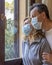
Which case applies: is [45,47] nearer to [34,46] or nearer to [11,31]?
[34,46]

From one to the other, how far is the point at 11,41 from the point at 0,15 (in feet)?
1.27

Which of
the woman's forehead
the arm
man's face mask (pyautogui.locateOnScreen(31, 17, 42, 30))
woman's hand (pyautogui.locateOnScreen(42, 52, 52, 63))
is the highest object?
the woman's forehead

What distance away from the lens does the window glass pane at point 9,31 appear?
2.29 meters

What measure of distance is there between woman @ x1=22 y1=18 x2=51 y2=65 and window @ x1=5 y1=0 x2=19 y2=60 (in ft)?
1.26

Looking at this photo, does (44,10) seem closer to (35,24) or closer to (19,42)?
(35,24)

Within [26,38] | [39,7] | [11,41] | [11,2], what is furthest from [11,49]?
[39,7]

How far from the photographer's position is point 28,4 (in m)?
2.44

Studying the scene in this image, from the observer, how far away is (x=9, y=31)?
92.2 inches

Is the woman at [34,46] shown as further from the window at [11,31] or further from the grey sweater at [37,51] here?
the window at [11,31]

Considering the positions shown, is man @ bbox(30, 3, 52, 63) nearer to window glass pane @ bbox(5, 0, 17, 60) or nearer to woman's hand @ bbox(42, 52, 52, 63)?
woman's hand @ bbox(42, 52, 52, 63)

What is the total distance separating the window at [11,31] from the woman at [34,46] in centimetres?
38

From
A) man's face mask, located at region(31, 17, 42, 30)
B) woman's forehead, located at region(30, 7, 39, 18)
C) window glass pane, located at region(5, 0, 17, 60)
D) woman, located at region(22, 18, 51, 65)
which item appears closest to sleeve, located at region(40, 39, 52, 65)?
woman, located at region(22, 18, 51, 65)

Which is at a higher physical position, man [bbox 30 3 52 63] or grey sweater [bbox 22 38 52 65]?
man [bbox 30 3 52 63]

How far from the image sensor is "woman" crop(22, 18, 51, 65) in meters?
1.84
